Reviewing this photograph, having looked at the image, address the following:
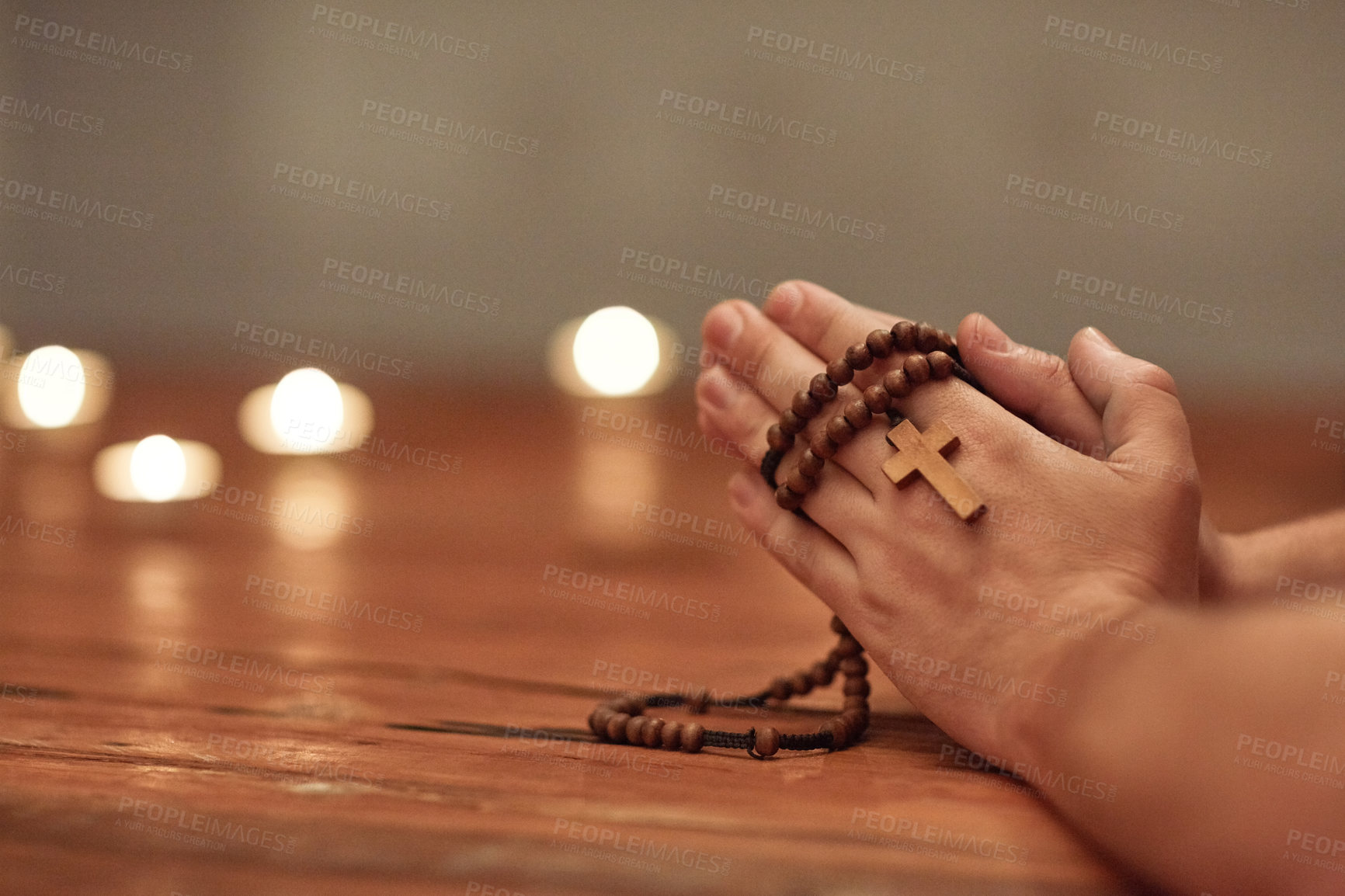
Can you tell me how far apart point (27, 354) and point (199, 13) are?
1100mm

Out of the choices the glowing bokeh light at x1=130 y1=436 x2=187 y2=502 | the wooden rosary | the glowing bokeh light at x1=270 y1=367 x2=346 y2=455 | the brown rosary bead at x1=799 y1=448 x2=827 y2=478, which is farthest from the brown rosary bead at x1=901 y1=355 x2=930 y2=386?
the glowing bokeh light at x1=270 y1=367 x2=346 y2=455

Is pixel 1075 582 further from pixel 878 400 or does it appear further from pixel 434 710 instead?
Answer: pixel 434 710

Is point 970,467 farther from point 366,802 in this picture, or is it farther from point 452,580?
point 452,580

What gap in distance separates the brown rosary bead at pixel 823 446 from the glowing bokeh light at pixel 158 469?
109 cm

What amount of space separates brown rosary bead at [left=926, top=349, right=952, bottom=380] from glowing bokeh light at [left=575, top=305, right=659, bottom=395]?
1797 mm

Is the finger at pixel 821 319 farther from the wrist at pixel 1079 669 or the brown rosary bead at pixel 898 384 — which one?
the wrist at pixel 1079 669

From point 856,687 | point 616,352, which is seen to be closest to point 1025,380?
point 856,687

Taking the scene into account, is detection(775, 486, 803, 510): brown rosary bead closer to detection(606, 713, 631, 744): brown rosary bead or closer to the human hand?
the human hand

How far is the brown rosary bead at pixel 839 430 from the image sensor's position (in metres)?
0.76

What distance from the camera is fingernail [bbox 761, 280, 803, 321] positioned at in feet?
2.99

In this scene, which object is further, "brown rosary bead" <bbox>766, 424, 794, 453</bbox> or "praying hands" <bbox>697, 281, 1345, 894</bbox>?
"brown rosary bead" <bbox>766, 424, 794, 453</bbox>

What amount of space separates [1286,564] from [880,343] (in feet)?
1.42

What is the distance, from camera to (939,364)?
29.2 inches

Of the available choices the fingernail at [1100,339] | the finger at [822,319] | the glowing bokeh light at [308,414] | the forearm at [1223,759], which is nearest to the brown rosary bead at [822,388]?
the finger at [822,319]
